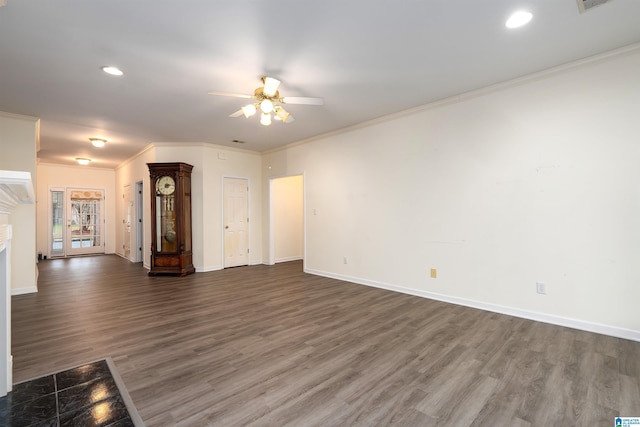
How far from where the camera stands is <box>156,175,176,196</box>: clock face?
589 centimetres

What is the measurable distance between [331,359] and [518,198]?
2768mm

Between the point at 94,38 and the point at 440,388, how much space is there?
3908 mm

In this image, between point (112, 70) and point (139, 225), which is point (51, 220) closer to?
point (139, 225)

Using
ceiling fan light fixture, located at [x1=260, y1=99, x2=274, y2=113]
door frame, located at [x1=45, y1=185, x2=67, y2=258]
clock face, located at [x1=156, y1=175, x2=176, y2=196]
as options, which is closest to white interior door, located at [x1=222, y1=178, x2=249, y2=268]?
clock face, located at [x1=156, y1=175, x2=176, y2=196]

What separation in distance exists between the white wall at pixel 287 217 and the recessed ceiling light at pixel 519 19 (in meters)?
5.19

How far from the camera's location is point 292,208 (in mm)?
7645

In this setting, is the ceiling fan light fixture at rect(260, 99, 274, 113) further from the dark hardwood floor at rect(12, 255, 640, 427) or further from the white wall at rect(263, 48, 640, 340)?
the dark hardwood floor at rect(12, 255, 640, 427)

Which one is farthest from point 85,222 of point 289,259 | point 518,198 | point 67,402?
point 518,198

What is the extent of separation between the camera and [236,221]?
22.1 ft

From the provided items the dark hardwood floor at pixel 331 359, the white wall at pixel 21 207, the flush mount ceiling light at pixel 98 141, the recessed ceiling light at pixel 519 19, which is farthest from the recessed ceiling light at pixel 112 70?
the recessed ceiling light at pixel 519 19

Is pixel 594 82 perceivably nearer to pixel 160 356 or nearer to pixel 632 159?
pixel 632 159

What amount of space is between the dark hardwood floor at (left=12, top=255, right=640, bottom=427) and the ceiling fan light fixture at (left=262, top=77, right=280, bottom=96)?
98.8 inches

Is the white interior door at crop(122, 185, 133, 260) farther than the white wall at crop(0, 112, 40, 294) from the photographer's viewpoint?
Yes

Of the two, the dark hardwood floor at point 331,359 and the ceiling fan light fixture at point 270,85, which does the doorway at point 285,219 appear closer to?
the dark hardwood floor at point 331,359
